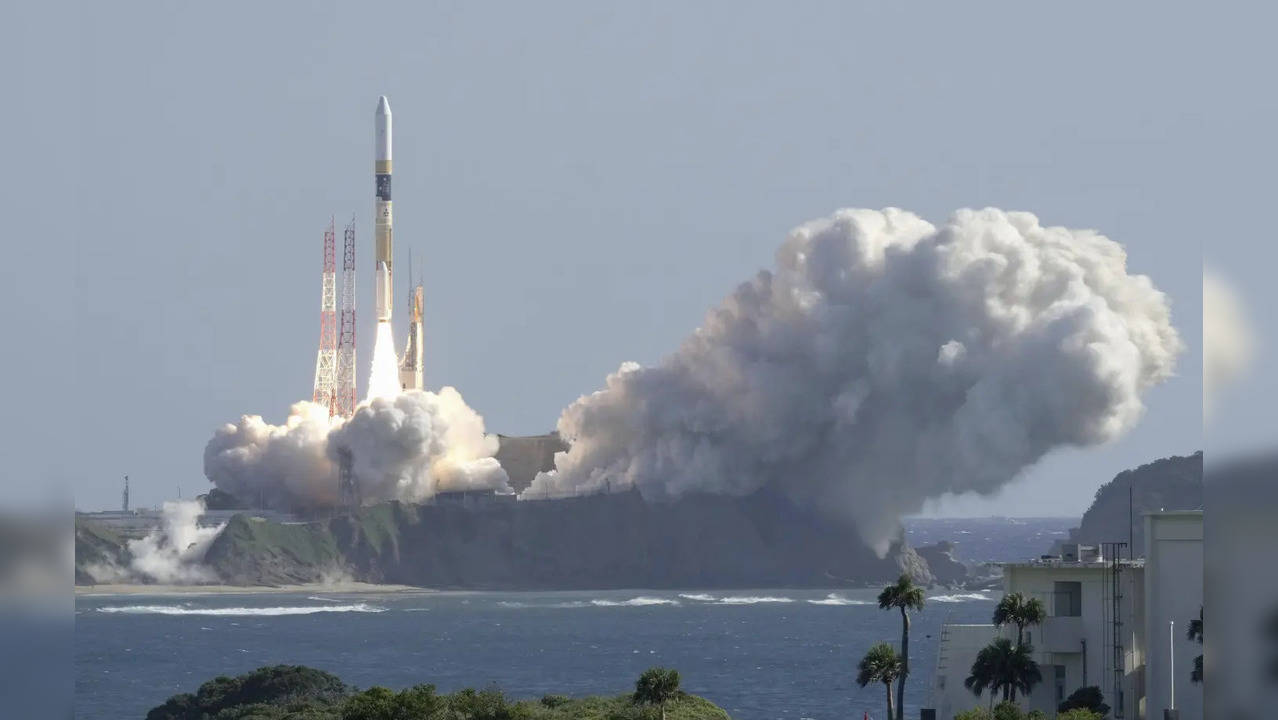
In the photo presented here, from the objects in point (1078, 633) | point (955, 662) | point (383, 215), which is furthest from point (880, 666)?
point (383, 215)

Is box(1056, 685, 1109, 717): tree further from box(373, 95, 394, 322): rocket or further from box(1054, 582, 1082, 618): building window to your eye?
box(373, 95, 394, 322): rocket

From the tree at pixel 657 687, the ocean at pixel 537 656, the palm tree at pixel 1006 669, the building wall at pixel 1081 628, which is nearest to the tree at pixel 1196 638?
Result: the building wall at pixel 1081 628

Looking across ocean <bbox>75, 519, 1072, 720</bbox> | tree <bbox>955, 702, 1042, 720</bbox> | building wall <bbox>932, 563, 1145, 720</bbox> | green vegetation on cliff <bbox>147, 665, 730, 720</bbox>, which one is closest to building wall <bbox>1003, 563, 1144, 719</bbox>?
building wall <bbox>932, 563, 1145, 720</bbox>

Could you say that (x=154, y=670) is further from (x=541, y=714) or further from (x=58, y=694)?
(x=58, y=694)

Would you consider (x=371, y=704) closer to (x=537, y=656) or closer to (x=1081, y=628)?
(x=1081, y=628)

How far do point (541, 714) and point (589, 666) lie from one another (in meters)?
81.0

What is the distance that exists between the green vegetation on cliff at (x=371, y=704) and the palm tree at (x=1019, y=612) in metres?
11.4

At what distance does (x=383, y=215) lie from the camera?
198 meters

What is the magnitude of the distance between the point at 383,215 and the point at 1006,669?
152 meters

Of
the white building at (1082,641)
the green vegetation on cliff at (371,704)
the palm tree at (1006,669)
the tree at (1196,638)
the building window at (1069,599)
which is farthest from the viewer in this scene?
the building window at (1069,599)

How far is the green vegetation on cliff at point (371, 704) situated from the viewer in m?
52.0

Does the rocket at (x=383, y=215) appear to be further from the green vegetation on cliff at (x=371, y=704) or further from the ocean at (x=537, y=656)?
the green vegetation on cliff at (x=371, y=704)

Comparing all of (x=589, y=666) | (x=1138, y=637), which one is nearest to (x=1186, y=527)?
(x=1138, y=637)

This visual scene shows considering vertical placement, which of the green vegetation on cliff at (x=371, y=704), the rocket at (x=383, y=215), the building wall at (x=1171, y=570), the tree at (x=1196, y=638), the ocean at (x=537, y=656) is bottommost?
the ocean at (x=537, y=656)
